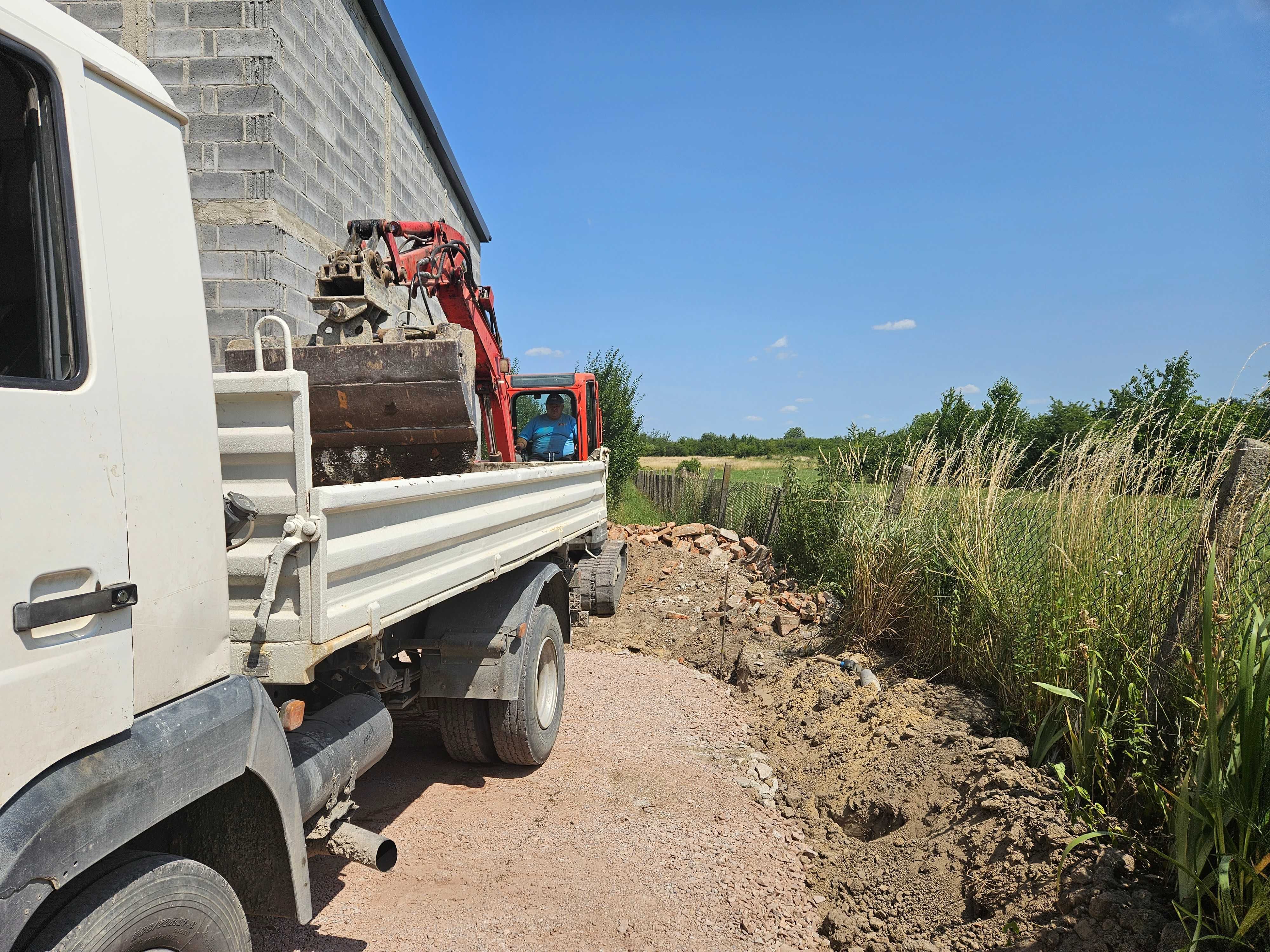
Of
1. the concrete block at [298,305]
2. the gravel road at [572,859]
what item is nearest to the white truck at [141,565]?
the gravel road at [572,859]

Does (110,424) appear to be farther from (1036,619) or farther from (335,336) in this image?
→ (1036,619)

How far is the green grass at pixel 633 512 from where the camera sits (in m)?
18.5

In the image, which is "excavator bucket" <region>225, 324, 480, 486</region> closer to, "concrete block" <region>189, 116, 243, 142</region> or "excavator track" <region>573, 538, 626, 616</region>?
"concrete block" <region>189, 116, 243, 142</region>

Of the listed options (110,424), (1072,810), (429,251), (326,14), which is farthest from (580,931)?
(326,14)

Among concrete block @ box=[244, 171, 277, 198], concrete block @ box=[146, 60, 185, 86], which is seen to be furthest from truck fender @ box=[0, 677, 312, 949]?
concrete block @ box=[146, 60, 185, 86]

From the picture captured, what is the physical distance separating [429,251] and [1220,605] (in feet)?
17.4

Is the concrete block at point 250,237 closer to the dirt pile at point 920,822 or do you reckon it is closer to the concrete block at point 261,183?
Result: the concrete block at point 261,183

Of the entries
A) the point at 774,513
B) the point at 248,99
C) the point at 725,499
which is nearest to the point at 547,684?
the point at 248,99

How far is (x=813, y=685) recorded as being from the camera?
6.15 m

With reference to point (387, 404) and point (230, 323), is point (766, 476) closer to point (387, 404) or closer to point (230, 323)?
point (230, 323)

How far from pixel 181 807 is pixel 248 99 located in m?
5.53

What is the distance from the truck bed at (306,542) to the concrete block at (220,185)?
13.1 feet

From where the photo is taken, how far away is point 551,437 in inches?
383

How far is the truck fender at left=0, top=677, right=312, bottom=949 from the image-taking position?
4.72 ft
